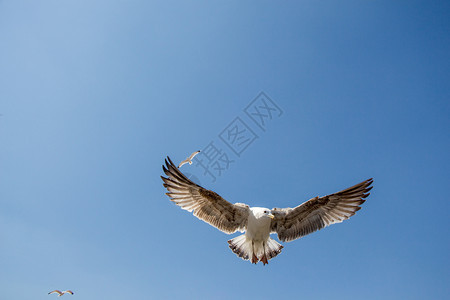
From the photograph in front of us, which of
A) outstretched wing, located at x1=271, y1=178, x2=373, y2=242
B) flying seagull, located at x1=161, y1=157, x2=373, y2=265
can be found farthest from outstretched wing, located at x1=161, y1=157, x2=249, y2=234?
outstretched wing, located at x1=271, y1=178, x2=373, y2=242

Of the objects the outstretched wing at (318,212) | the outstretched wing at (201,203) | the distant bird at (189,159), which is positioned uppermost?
the distant bird at (189,159)

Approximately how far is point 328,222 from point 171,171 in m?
4.85

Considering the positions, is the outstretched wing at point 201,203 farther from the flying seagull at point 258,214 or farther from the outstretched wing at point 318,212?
the outstretched wing at point 318,212

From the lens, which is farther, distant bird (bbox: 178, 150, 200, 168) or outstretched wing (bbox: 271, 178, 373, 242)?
distant bird (bbox: 178, 150, 200, 168)

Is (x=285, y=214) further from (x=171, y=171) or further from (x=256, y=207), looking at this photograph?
(x=171, y=171)

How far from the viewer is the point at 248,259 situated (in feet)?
23.0

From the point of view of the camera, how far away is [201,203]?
23.3 feet

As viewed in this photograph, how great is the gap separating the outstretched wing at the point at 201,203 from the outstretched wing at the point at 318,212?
1.20 meters

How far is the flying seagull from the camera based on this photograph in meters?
6.89

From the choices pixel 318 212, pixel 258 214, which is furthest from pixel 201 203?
pixel 318 212

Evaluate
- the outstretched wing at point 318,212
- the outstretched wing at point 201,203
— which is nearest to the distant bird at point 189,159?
the outstretched wing at point 201,203

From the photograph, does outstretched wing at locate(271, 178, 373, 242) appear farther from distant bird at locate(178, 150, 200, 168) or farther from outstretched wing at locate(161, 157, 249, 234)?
distant bird at locate(178, 150, 200, 168)

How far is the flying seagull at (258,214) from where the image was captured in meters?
6.89

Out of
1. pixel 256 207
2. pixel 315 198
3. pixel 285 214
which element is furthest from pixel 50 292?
pixel 315 198
